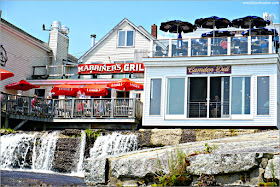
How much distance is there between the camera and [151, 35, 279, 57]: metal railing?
862 inches

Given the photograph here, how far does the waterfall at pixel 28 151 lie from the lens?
66.6 feet

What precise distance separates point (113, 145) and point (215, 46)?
730cm

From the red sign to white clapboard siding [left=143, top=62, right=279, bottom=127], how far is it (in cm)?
484

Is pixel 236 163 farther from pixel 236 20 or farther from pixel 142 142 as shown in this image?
pixel 236 20

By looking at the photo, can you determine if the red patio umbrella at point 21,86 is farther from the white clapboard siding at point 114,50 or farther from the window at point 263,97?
the window at point 263,97

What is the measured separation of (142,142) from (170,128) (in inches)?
91.0

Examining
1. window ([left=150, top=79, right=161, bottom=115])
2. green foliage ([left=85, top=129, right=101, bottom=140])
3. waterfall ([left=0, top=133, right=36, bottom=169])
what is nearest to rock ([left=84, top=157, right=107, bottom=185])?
green foliage ([left=85, top=129, right=101, bottom=140])

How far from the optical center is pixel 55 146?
20703mm

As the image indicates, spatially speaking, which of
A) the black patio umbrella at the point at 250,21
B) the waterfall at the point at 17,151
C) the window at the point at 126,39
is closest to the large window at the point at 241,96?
the black patio umbrella at the point at 250,21

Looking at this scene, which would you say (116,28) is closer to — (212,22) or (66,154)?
(212,22)

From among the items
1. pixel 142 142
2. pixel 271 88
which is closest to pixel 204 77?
pixel 271 88

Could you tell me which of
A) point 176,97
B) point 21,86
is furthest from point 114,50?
point 176,97

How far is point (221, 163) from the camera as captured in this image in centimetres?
990

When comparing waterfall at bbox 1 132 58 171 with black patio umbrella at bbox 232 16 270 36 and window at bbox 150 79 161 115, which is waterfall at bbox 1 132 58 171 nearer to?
window at bbox 150 79 161 115
